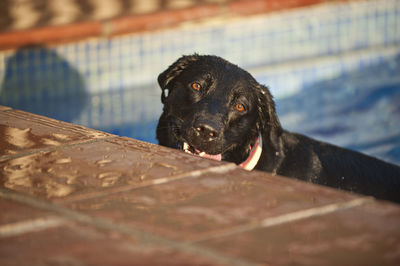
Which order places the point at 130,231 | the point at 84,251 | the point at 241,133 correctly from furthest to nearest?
the point at 241,133 → the point at 130,231 → the point at 84,251

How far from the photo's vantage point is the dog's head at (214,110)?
13.5 feet

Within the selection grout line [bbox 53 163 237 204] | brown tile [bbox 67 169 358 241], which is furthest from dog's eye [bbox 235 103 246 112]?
brown tile [bbox 67 169 358 241]

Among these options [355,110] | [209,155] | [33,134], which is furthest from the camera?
[355,110]

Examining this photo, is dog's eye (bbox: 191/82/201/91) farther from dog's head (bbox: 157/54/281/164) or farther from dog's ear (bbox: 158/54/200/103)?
dog's ear (bbox: 158/54/200/103)

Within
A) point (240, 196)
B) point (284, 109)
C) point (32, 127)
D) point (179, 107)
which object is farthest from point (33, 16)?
point (240, 196)

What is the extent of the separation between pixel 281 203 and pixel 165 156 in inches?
26.2

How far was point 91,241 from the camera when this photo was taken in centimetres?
156

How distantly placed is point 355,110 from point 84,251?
25.0 feet

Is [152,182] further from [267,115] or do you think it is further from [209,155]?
[267,115]

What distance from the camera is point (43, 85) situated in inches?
318

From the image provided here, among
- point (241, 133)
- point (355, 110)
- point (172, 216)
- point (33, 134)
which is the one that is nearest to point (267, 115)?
point (241, 133)

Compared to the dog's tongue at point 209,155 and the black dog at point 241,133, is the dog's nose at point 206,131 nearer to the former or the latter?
the black dog at point 241,133

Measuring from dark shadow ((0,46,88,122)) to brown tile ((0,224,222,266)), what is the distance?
6236mm

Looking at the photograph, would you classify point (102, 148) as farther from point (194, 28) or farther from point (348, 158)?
point (194, 28)
